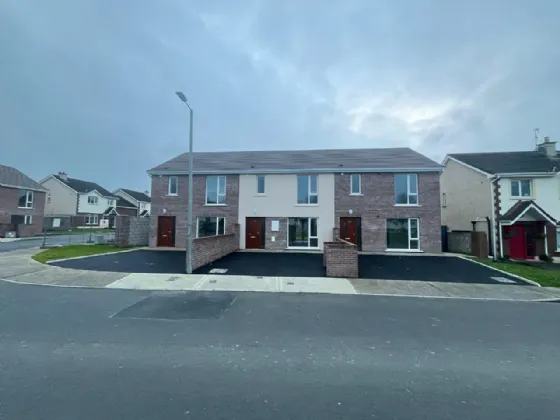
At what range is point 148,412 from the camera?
2918 millimetres

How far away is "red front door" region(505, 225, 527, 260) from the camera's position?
17.9 m

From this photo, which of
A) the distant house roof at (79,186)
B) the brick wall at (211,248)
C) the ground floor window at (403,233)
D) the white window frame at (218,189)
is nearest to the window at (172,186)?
the white window frame at (218,189)

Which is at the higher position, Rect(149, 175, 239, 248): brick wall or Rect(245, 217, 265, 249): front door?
Rect(149, 175, 239, 248): brick wall

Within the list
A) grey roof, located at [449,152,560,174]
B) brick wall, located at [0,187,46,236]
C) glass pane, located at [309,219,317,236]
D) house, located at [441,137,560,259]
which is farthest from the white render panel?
brick wall, located at [0,187,46,236]

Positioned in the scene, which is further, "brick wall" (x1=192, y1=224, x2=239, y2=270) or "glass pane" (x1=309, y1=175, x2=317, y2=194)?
"glass pane" (x1=309, y1=175, x2=317, y2=194)

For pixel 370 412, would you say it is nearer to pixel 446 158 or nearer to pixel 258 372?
pixel 258 372

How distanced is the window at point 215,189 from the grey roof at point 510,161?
740 inches

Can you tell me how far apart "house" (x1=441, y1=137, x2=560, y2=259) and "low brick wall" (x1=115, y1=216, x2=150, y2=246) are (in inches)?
1012

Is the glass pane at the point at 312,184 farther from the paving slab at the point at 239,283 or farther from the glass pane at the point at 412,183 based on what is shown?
the paving slab at the point at 239,283

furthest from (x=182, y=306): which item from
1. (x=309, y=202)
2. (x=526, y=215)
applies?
(x=526, y=215)

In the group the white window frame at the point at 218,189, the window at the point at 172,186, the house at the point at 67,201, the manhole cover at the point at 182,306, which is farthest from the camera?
the house at the point at 67,201

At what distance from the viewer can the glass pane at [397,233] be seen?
18.8 meters

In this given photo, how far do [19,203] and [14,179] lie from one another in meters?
2.93

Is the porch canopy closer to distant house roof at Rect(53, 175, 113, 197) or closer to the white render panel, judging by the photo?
the white render panel
